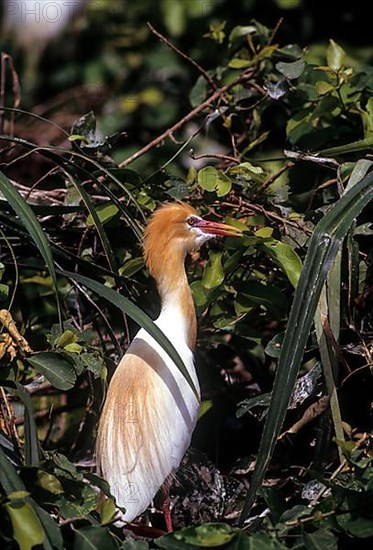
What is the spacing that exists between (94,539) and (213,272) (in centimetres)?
86

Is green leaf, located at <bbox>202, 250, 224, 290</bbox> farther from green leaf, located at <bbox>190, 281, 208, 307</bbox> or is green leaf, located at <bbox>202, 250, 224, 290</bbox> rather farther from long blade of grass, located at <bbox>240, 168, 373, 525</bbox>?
long blade of grass, located at <bbox>240, 168, 373, 525</bbox>

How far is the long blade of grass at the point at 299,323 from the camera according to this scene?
78.0 inches

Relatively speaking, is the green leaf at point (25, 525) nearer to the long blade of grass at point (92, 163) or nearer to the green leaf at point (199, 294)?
the long blade of grass at point (92, 163)

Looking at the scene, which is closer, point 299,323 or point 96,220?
point 299,323

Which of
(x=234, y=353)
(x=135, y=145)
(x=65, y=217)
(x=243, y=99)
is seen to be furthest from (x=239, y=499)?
(x=135, y=145)

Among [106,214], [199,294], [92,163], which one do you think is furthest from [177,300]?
[92,163]

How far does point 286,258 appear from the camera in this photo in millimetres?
2416

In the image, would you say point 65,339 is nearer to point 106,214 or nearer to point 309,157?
point 106,214

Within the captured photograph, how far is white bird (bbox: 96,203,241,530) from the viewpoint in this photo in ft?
8.09

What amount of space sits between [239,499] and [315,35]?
303cm

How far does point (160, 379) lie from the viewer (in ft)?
8.23

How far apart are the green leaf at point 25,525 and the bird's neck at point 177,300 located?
0.87 metres

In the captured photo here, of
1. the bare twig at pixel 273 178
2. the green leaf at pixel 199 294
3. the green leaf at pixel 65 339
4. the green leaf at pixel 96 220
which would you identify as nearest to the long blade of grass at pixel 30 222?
the green leaf at pixel 65 339

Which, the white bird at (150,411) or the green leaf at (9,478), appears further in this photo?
the white bird at (150,411)
